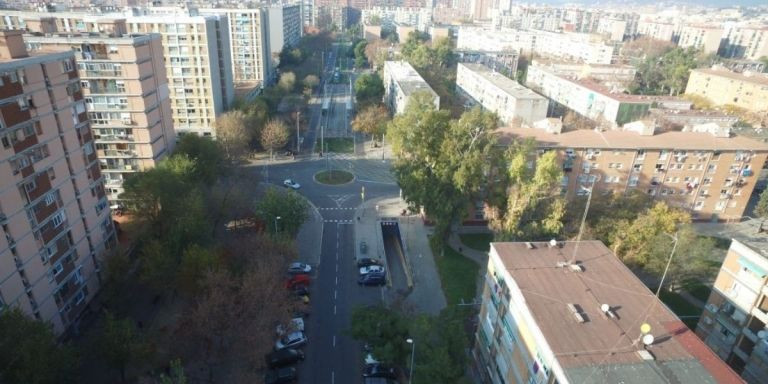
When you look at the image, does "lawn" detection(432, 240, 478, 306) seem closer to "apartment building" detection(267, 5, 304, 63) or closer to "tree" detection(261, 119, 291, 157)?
"tree" detection(261, 119, 291, 157)

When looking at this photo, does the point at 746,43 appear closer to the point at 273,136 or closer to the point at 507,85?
the point at 507,85

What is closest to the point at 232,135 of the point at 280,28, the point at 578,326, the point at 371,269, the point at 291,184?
the point at 291,184

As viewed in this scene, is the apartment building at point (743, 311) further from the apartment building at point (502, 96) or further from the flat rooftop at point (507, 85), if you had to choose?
the flat rooftop at point (507, 85)

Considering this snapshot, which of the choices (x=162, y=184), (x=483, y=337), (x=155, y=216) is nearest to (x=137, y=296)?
(x=155, y=216)

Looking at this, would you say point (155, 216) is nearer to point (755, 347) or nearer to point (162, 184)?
point (162, 184)

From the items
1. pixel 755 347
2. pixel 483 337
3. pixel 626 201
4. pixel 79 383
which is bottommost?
pixel 79 383

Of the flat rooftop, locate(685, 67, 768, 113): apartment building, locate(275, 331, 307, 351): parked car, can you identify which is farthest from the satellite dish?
locate(685, 67, 768, 113): apartment building
